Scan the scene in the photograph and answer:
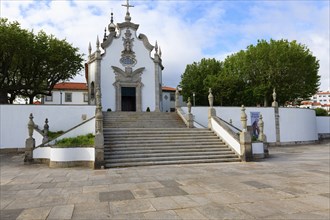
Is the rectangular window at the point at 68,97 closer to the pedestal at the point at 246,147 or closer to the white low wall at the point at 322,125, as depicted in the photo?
the white low wall at the point at 322,125

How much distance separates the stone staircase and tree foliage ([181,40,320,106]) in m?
19.7

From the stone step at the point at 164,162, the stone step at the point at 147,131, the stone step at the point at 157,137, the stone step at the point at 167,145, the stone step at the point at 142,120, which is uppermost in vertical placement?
the stone step at the point at 142,120

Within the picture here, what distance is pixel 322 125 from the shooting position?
33438mm

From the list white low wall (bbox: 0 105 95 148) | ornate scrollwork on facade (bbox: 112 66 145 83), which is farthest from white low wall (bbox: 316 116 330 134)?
white low wall (bbox: 0 105 95 148)

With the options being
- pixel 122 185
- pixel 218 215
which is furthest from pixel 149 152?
pixel 218 215

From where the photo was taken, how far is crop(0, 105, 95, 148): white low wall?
2058 centimetres

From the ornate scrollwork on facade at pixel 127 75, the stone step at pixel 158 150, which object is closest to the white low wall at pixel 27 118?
the ornate scrollwork on facade at pixel 127 75

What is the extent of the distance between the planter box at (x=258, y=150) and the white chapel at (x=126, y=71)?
15.5 metres

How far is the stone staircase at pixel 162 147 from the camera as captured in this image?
13.4m

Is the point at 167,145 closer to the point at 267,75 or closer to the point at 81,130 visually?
the point at 81,130

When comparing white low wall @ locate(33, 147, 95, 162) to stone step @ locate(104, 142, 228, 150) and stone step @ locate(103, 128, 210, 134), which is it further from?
stone step @ locate(103, 128, 210, 134)

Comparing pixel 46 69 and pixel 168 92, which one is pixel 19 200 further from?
pixel 168 92

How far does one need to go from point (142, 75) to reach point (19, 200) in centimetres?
2336

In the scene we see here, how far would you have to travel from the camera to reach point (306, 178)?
30.0 feet
